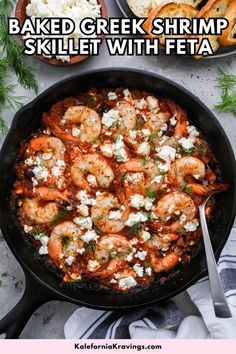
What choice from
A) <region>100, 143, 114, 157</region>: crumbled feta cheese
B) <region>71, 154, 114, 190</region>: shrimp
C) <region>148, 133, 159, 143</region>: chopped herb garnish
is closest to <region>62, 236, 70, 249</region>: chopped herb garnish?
<region>71, 154, 114, 190</region>: shrimp

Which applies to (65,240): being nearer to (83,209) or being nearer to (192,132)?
(83,209)

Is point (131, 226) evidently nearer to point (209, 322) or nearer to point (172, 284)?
point (172, 284)

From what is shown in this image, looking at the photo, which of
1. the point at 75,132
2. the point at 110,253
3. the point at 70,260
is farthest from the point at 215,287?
the point at 75,132

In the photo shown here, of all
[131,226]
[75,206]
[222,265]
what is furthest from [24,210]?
[222,265]

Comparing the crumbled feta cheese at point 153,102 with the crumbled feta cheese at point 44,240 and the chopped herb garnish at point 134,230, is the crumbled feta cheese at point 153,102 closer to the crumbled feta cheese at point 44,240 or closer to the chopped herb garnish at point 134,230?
the chopped herb garnish at point 134,230

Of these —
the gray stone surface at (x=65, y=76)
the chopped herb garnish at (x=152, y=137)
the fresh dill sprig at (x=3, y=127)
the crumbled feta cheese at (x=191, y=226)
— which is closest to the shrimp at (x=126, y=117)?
the chopped herb garnish at (x=152, y=137)

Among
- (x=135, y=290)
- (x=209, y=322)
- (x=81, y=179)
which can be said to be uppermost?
(x=81, y=179)

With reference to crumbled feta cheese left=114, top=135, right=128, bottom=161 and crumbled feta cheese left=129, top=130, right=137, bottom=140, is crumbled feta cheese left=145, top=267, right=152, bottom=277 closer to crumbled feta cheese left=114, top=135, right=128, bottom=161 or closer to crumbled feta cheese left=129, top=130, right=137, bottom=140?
crumbled feta cheese left=114, top=135, right=128, bottom=161
